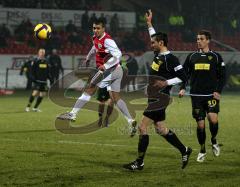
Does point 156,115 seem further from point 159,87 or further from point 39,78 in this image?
point 39,78

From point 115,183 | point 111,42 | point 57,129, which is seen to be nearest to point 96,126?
point 57,129

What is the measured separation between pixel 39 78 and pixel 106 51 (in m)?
8.26

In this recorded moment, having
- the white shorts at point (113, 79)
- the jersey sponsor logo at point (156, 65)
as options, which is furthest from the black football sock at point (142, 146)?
the white shorts at point (113, 79)

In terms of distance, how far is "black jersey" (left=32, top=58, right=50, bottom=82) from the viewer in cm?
2242

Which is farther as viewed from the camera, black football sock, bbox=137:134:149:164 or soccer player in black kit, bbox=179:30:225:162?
soccer player in black kit, bbox=179:30:225:162

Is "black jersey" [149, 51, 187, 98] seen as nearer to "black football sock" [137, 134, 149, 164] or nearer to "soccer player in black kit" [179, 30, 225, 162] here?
"black football sock" [137, 134, 149, 164]

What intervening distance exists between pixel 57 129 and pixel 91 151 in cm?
430

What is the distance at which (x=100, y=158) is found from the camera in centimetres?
1065

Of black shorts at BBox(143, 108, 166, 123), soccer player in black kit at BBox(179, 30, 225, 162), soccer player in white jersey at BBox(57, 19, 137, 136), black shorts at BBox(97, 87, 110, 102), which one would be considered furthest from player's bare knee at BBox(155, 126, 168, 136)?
black shorts at BBox(97, 87, 110, 102)

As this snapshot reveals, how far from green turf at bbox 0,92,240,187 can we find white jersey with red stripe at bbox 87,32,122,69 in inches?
68.3

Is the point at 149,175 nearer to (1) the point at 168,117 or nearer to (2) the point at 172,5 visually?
(1) the point at 168,117

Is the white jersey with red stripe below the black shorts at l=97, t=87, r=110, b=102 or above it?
above

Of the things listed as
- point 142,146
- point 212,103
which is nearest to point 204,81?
point 212,103

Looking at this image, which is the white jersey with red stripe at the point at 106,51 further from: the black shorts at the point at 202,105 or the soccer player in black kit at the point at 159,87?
the soccer player in black kit at the point at 159,87
